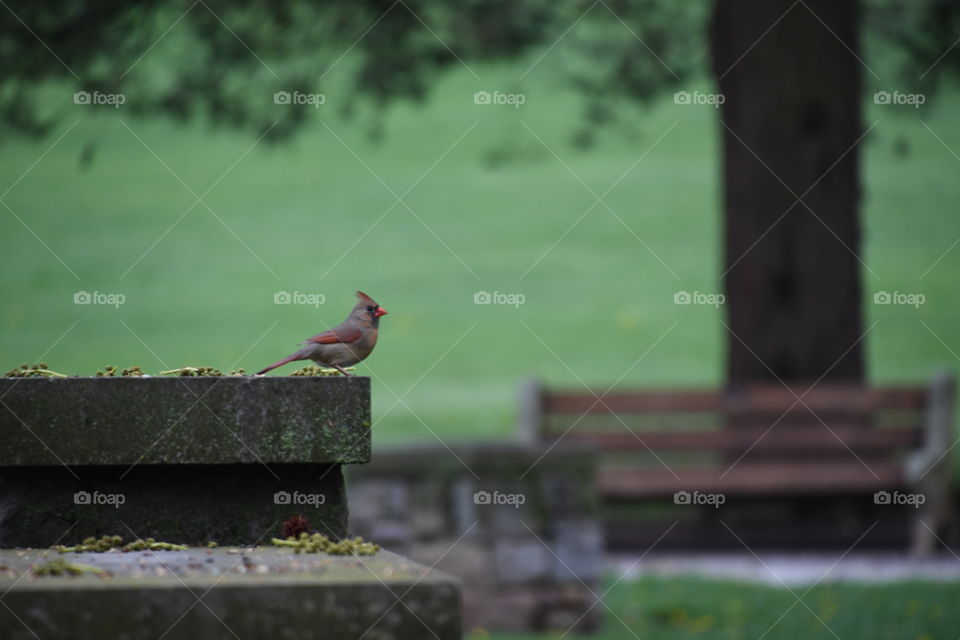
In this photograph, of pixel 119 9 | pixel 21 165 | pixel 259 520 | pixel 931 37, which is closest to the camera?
pixel 259 520

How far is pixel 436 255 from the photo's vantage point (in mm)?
26766

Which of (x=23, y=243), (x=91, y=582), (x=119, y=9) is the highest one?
(x=23, y=243)

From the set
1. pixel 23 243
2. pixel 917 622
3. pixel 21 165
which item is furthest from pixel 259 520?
pixel 23 243

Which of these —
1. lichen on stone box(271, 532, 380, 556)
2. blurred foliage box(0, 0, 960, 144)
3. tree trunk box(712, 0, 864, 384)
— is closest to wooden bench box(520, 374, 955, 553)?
tree trunk box(712, 0, 864, 384)

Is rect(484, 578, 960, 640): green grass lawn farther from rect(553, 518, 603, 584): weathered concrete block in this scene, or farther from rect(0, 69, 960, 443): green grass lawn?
rect(0, 69, 960, 443): green grass lawn

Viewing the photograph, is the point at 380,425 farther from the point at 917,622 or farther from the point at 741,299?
the point at 917,622

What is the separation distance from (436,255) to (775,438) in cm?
1709

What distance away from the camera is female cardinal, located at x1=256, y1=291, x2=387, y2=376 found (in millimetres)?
3359

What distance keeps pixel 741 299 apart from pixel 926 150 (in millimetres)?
18652

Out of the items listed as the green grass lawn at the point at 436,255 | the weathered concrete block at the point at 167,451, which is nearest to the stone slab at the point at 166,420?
the weathered concrete block at the point at 167,451

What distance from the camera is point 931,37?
472 inches

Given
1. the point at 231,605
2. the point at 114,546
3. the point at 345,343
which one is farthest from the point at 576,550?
the point at 231,605

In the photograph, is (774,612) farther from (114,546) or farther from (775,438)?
(114,546)

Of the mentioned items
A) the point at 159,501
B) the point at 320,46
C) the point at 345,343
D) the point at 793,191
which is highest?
the point at 320,46
